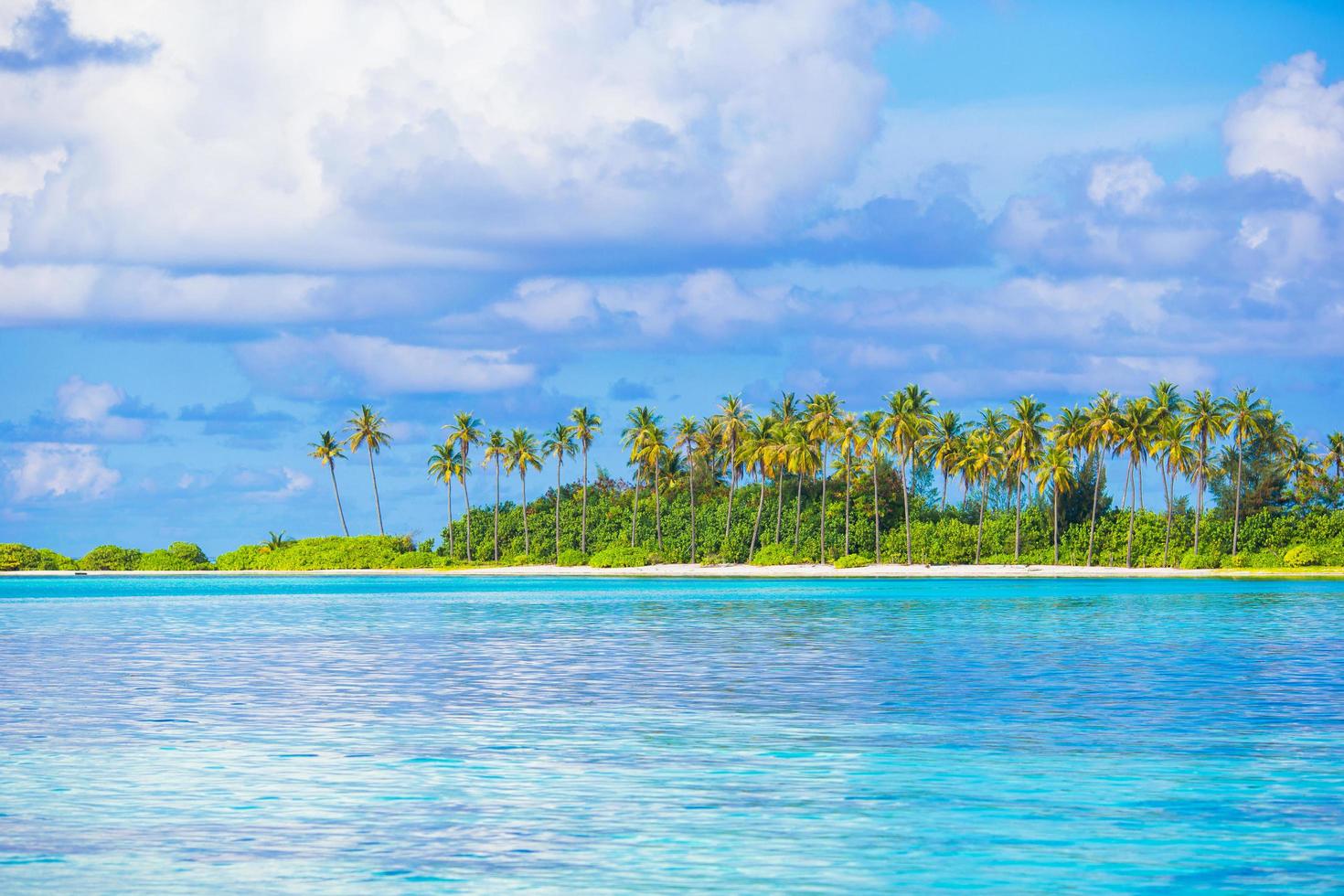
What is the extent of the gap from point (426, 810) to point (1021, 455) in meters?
99.5

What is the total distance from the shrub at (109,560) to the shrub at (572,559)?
52.4m

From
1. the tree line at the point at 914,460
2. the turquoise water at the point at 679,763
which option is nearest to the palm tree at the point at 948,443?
the tree line at the point at 914,460

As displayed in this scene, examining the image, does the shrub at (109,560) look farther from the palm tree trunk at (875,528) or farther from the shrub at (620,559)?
the palm tree trunk at (875,528)

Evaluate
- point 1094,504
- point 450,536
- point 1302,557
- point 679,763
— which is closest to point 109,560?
point 450,536

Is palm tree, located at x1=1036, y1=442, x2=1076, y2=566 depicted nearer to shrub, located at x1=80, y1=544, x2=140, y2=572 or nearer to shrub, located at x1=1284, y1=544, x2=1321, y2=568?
shrub, located at x1=1284, y1=544, x2=1321, y2=568

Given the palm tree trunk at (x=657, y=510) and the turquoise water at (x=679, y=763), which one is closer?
the turquoise water at (x=679, y=763)

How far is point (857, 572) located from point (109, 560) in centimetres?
8506

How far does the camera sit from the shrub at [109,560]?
154375 mm

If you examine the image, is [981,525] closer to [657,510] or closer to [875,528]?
[875,528]

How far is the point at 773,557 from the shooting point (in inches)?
4692

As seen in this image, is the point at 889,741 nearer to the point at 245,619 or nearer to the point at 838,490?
the point at 245,619

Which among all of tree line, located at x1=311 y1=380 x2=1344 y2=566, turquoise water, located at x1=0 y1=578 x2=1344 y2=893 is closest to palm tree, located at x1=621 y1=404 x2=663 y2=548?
tree line, located at x1=311 y1=380 x2=1344 y2=566

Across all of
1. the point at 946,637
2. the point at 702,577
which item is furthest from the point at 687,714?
the point at 702,577

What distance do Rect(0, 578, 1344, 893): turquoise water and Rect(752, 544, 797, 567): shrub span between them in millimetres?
77403
